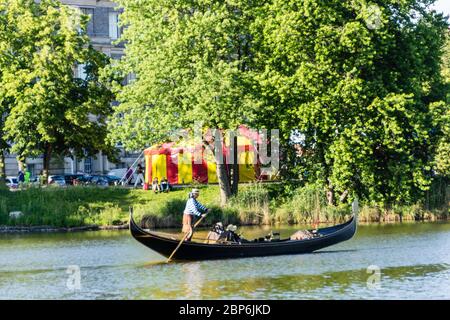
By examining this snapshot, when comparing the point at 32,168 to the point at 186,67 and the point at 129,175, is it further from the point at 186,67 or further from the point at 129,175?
the point at 186,67

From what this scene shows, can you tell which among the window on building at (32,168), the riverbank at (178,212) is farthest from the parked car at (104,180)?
the riverbank at (178,212)

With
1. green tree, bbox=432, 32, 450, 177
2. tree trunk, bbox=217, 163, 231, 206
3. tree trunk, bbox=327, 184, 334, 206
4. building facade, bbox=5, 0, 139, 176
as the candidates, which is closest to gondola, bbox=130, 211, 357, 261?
tree trunk, bbox=327, 184, 334, 206

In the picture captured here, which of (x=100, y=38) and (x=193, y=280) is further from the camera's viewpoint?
(x=100, y=38)

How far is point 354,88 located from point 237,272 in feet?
66.2

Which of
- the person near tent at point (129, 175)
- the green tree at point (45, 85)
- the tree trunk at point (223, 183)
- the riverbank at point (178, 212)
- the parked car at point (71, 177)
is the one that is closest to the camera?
the riverbank at point (178, 212)

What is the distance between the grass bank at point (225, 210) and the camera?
54.5m

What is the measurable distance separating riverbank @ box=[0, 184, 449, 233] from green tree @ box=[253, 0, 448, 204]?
Answer: 1114mm

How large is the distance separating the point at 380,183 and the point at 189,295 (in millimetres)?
25784

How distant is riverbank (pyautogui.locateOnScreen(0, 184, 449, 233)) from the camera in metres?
54.4

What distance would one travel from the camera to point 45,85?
65625 mm

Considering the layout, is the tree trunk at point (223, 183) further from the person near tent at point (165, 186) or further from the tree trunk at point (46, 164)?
the tree trunk at point (46, 164)

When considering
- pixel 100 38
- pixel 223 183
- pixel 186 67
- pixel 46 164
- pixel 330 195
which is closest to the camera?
pixel 186 67

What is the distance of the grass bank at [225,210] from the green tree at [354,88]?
0.91 meters

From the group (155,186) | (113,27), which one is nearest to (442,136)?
(155,186)
